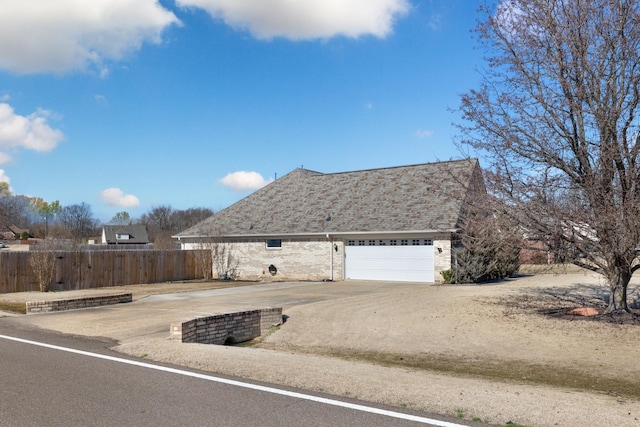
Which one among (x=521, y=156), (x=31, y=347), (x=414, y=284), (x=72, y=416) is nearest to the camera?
(x=72, y=416)

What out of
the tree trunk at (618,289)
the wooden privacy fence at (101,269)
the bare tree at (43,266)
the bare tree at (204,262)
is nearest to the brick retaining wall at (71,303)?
the bare tree at (43,266)

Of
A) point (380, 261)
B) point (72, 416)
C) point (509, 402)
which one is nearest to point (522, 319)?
point (509, 402)

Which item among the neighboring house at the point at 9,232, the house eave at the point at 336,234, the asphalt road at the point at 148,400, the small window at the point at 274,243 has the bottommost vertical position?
the asphalt road at the point at 148,400

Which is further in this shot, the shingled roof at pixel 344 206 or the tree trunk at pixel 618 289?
the shingled roof at pixel 344 206

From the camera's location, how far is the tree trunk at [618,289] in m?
12.4

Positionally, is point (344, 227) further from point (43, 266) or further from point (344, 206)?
point (43, 266)

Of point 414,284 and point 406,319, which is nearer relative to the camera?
point 406,319

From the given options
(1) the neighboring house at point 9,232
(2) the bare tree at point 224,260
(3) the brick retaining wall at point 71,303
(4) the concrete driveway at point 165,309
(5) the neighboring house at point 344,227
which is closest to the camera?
(4) the concrete driveway at point 165,309

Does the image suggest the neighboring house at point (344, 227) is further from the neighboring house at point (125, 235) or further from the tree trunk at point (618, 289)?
the neighboring house at point (125, 235)

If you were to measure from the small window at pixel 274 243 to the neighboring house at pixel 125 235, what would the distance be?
67389 millimetres

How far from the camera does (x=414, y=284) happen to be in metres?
23.9

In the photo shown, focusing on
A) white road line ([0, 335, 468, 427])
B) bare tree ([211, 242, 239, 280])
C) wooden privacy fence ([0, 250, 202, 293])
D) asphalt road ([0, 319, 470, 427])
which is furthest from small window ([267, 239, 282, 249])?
asphalt road ([0, 319, 470, 427])

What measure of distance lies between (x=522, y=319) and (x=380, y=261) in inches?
524

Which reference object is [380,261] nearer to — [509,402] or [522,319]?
[522,319]
